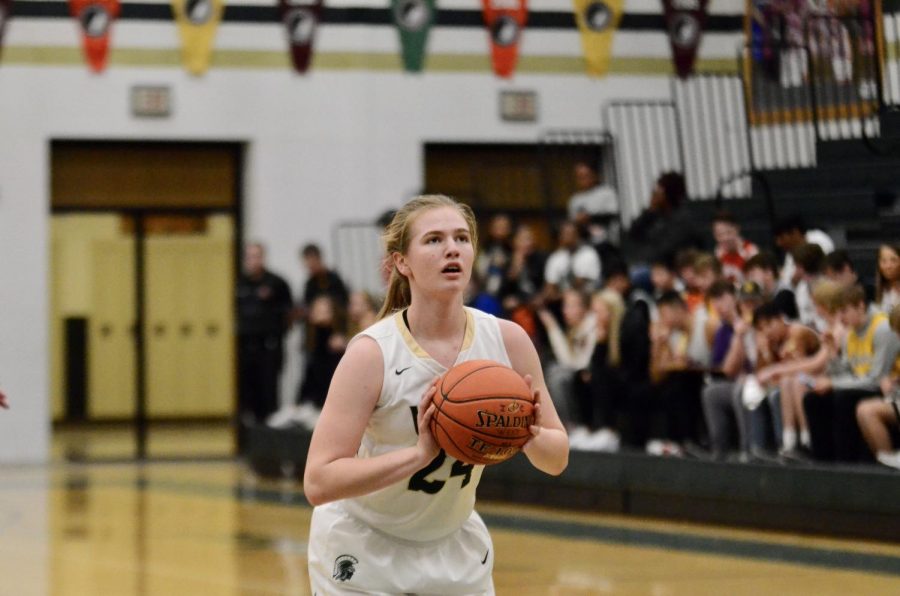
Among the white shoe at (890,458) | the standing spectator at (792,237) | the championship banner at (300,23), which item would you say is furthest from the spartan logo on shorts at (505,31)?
the white shoe at (890,458)

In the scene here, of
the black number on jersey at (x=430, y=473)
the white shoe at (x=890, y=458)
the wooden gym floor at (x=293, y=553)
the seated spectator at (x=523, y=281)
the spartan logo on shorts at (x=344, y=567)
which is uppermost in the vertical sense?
the seated spectator at (x=523, y=281)

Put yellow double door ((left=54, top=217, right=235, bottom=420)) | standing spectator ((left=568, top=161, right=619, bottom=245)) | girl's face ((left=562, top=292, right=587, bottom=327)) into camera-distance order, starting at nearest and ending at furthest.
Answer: girl's face ((left=562, top=292, right=587, bottom=327)), standing spectator ((left=568, top=161, right=619, bottom=245)), yellow double door ((left=54, top=217, right=235, bottom=420))

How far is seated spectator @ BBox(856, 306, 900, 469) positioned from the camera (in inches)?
425

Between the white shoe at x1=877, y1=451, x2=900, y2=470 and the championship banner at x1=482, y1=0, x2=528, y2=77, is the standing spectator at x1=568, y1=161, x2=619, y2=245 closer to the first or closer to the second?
the championship banner at x1=482, y1=0, x2=528, y2=77

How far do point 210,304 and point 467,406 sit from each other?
1614cm

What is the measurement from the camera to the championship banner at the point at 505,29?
1981 cm

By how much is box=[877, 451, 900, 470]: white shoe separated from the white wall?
9060mm

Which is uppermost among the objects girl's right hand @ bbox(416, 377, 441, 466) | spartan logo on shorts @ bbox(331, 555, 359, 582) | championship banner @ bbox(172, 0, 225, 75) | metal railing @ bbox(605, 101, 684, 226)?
championship banner @ bbox(172, 0, 225, 75)

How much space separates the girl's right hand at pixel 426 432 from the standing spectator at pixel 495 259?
37.0 ft

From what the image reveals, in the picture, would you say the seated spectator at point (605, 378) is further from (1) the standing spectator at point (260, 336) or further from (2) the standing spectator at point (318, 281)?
(1) the standing spectator at point (260, 336)

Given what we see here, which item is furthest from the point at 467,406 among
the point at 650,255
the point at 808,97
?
the point at 808,97

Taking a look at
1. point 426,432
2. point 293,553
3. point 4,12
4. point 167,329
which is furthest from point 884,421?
point 4,12

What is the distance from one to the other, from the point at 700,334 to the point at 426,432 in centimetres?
846

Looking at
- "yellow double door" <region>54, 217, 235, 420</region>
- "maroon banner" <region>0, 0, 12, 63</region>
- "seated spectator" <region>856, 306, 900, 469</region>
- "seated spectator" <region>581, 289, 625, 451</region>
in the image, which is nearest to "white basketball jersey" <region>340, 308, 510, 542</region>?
"seated spectator" <region>856, 306, 900, 469</region>
